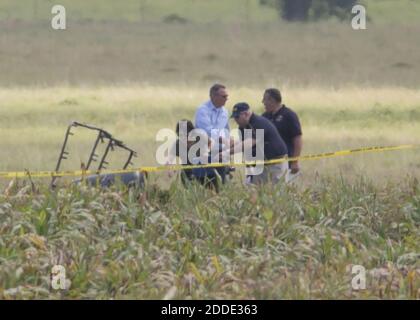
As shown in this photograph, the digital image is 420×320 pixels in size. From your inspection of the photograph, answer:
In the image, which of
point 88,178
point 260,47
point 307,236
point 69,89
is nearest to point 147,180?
point 88,178

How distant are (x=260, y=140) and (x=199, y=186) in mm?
1500

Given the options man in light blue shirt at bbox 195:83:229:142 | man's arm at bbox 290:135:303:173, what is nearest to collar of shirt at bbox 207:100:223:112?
man in light blue shirt at bbox 195:83:229:142

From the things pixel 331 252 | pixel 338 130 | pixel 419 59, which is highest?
pixel 419 59

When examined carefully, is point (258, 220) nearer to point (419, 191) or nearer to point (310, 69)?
point (419, 191)

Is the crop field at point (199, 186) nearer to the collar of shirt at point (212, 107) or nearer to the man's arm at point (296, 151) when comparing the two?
the man's arm at point (296, 151)

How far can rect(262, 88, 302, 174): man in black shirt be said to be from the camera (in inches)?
739

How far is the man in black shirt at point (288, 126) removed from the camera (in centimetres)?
1876

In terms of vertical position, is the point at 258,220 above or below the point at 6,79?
below

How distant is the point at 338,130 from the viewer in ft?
99.6

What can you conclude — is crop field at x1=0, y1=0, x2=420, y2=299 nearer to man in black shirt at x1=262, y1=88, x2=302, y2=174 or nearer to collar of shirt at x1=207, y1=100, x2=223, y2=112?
man in black shirt at x1=262, y1=88, x2=302, y2=174

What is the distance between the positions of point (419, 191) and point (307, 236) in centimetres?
216

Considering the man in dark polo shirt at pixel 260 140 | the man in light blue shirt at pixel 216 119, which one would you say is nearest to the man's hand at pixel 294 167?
the man in dark polo shirt at pixel 260 140

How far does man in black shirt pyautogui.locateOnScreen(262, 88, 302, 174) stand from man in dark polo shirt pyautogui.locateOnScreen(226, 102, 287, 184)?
0.48 m

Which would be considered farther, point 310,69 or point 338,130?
point 310,69
